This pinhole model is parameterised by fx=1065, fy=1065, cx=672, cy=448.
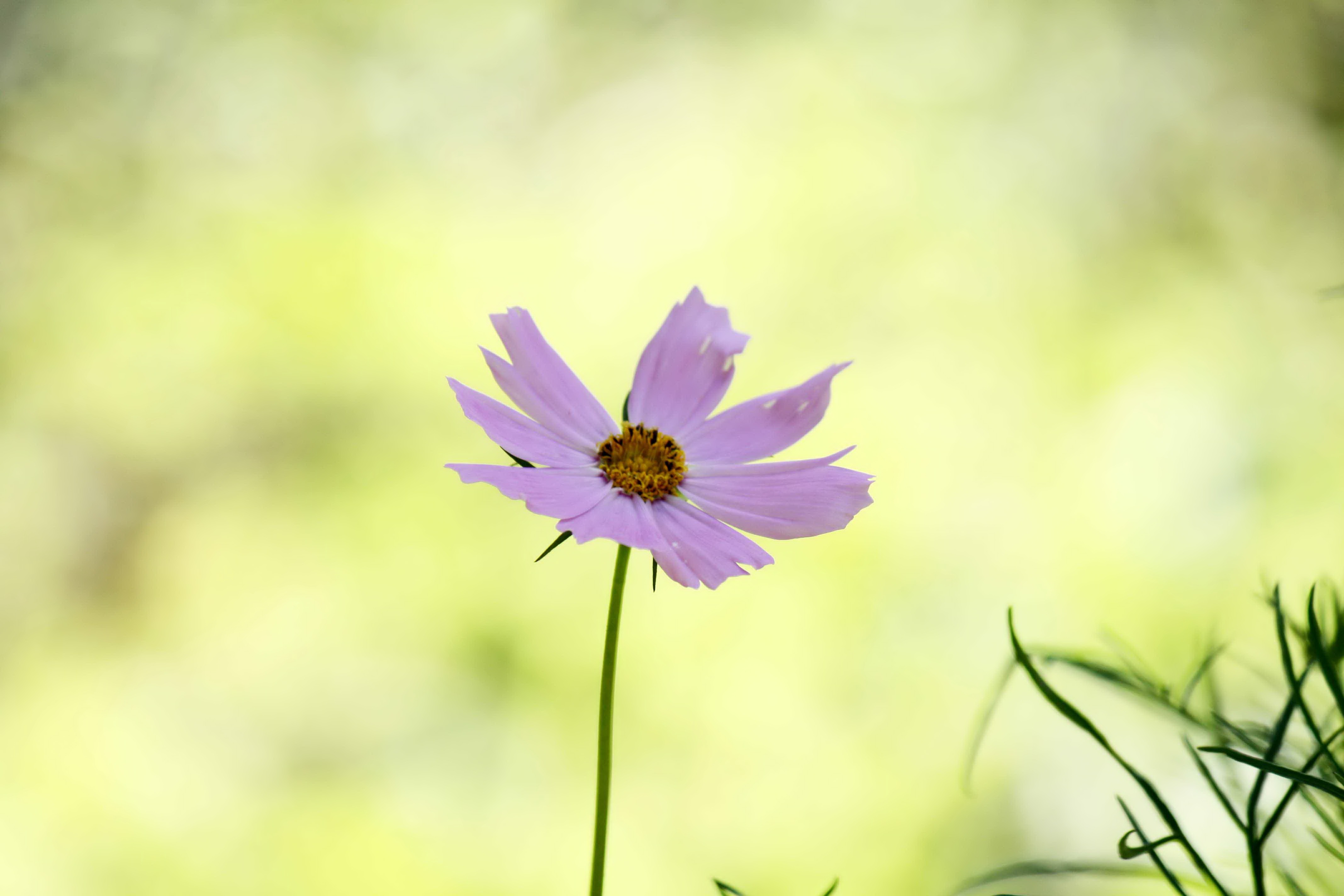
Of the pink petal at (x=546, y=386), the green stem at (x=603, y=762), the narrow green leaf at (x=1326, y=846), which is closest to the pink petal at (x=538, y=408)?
the pink petal at (x=546, y=386)

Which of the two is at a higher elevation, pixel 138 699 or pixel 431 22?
pixel 431 22

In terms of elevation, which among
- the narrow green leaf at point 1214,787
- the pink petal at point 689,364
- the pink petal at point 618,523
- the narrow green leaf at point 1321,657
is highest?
the pink petal at point 689,364

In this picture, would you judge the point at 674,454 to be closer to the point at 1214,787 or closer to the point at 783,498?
the point at 783,498

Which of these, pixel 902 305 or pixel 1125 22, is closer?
pixel 902 305

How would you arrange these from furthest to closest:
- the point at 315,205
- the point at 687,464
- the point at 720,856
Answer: the point at 315,205 → the point at 720,856 → the point at 687,464

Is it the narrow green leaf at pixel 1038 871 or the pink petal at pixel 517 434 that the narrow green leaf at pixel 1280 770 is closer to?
the narrow green leaf at pixel 1038 871

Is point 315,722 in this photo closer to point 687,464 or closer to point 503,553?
point 503,553

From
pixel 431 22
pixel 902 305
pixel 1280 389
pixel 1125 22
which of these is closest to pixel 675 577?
pixel 902 305

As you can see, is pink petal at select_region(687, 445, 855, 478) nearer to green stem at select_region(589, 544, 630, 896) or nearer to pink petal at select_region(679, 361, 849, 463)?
pink petal at select_region(679, 361, 849, 463)
